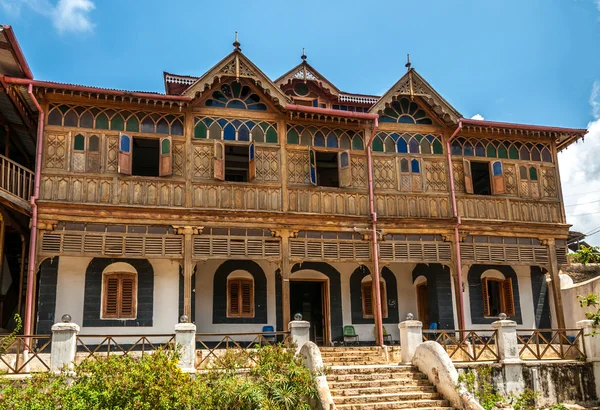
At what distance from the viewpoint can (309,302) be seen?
21641mm

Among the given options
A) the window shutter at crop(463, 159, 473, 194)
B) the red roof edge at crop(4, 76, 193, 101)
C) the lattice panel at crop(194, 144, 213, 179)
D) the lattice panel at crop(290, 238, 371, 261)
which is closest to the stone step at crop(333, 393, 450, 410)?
the lattice panel at crop(290, 238, 371, 261)

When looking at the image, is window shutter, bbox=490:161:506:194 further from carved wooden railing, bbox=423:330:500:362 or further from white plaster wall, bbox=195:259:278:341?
white plaster wall, bbox=195:259:278:341

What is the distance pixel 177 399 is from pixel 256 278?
868 cm

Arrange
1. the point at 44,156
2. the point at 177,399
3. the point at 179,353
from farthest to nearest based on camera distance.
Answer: the point at 44,156, the point at 179,353, the point at 177,399

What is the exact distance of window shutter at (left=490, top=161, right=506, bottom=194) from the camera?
2086 centimetres

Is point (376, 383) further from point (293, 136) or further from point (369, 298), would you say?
point (293, 136)

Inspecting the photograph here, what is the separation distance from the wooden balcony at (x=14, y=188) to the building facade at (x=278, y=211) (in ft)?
1.41

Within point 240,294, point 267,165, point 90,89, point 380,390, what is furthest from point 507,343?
point 90,89

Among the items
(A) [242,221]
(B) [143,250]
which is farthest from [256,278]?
(B) [143,250]

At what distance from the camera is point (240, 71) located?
1914 cm

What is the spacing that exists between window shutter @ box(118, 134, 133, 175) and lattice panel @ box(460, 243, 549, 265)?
10.9 metres

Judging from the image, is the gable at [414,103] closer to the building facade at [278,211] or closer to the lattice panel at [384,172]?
the building facade at [278,211]

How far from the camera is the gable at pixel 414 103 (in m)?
20.6

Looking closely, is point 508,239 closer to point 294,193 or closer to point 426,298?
point 426,298
